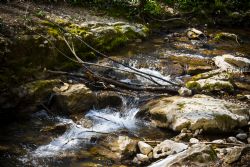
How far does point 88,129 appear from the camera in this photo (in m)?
6.86

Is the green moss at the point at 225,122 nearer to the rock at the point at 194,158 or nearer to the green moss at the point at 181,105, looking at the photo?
the green moss at the point at 181,105

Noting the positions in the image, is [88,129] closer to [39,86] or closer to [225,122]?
[39,86]

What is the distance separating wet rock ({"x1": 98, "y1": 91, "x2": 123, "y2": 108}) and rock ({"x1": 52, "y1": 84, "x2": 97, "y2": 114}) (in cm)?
19

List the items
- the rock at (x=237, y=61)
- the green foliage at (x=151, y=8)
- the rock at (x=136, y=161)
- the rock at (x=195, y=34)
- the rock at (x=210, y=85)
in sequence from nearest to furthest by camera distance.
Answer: the rock at (x=136, y=161)
the rock at (x=210, y=85)
the rock at (x=237, y=61)
the rock at (x=195, y=34)
the green foliage at (x=151, y=8)

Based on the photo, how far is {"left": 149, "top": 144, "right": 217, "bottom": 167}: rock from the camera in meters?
4.82

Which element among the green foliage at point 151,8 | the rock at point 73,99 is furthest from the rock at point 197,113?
the green foliage at point 151,8

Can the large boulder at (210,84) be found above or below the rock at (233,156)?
below

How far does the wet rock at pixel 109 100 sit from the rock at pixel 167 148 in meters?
1.99

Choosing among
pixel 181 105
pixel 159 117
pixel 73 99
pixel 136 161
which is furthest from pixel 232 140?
pixel 73 99

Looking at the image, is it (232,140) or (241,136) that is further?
(241,136)

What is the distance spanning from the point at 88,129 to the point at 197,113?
217 centimetres

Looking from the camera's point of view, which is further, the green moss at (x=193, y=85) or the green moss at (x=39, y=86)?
the green moss at (x=193, y=85)

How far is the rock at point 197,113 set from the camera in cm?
676

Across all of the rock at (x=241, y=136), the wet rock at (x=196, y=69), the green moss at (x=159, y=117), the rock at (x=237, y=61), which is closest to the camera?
the rock at (x=241, y=136)
